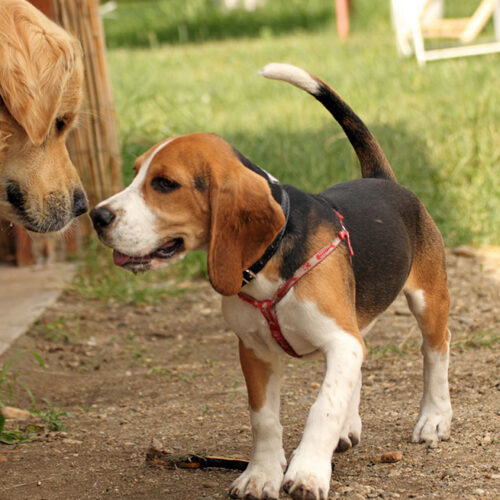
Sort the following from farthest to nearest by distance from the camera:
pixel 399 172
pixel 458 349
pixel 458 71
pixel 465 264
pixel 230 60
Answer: pixel 230 60 < pixel 458 71 < pixel 399 172 < pixel 465 264 < pixel 458 349

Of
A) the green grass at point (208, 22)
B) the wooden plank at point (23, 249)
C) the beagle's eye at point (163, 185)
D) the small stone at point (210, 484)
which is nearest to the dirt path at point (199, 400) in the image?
the small stone at point (210, 484)

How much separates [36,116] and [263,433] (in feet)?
5.09

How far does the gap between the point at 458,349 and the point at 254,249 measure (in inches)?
78.5

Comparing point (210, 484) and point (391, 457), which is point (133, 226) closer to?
point (210, 484)

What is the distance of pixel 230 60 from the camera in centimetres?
1338

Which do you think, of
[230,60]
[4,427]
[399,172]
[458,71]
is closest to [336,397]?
[4,427]

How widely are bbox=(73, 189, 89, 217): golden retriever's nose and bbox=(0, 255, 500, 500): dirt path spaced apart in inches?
35.8

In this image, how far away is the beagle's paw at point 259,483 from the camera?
3.15 metres

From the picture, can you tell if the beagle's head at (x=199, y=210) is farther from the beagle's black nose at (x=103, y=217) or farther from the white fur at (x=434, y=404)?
the white fur at (x=434, y=404)

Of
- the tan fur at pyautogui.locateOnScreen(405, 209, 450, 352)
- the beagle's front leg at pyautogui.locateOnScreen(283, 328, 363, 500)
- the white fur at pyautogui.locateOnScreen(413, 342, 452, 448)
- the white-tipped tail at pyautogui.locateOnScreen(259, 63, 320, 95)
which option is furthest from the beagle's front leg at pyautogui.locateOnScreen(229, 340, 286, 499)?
the white-tipped tail at pyautogui.locateOnScreen(259, 63, 320, 95)

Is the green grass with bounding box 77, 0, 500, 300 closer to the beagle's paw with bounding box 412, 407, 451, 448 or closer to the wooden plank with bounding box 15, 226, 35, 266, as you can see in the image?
the wooden plank with bounding box 15, 226, 35, 266

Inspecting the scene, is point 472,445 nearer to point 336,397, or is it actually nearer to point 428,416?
point 428,416

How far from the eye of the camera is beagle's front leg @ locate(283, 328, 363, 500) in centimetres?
277

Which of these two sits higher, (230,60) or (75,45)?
(75,45)
